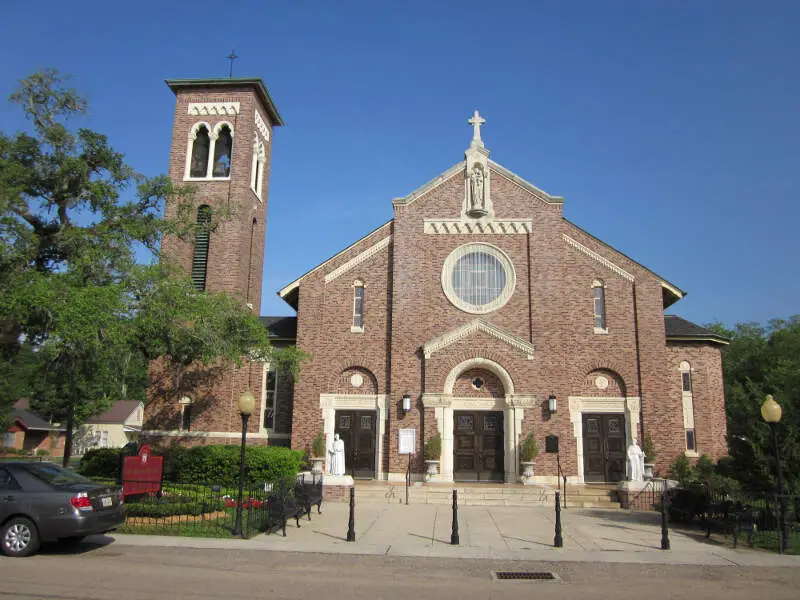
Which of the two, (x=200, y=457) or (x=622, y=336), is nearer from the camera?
(x=200, y=457)

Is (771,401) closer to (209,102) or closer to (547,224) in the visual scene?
(547,224)

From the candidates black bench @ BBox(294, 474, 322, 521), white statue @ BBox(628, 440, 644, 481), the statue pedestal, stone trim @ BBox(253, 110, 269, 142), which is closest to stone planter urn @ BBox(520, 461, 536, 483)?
white statue @ BBox(628, 440, 644, 481)

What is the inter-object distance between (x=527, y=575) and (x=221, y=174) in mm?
22511

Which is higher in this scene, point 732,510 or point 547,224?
point 547,224

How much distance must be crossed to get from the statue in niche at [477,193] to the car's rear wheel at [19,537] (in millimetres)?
18500

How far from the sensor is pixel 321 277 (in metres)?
25.6

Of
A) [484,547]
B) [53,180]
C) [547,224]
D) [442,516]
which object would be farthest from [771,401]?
[53,180]

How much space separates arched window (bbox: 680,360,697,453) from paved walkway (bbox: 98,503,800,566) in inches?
305

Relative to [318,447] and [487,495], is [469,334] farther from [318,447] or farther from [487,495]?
[318,447]

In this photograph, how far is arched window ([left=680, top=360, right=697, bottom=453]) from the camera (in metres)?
25.1

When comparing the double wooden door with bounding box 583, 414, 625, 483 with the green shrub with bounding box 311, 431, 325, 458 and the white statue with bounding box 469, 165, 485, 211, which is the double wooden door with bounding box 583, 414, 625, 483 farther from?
the green shrub with bounding box 311, 431, 325, 458

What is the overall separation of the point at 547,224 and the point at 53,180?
17380 millimetres

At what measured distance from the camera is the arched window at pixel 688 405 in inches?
988

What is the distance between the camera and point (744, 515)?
1402cm
